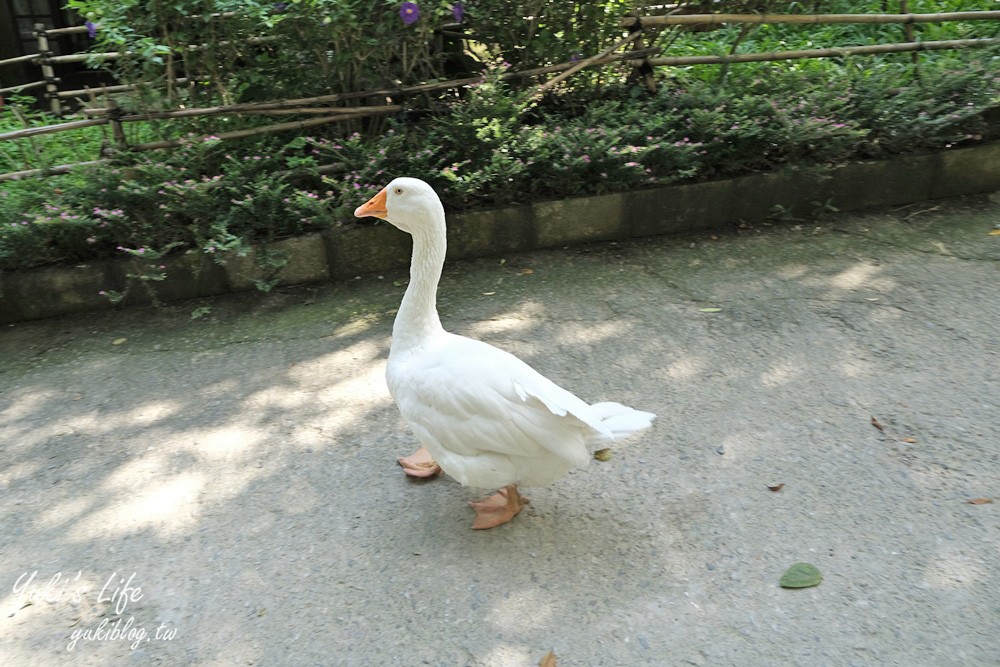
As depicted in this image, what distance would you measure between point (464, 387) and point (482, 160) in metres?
2.21

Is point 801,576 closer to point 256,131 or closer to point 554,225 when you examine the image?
point 554,225

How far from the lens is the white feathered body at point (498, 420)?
2.27 metres

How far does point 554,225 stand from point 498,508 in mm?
2295

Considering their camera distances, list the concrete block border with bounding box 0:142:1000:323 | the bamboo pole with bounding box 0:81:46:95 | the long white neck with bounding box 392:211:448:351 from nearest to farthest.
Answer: the long white neck with bounding box 392:211:448:351 → the concrete block border with bounding box 0:142:1000:323 → the bamboo pole with bounding box 0:81:46:95

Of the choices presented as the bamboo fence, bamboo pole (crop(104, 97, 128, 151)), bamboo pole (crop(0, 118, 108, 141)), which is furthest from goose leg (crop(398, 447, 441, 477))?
bamboo pole (crop(0, 118, 108, 141))

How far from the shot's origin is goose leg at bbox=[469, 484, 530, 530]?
98.0 inches

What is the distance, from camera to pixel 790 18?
4906 millimetres

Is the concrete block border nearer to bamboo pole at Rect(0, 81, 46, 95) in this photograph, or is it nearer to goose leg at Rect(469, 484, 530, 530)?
goose leg at Rect(469, 484, 530, 530)

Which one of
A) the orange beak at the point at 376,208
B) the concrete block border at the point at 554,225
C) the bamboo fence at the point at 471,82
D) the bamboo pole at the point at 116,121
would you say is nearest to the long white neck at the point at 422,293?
the orange beak at the point at 376,208

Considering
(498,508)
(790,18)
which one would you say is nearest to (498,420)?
(498,508)

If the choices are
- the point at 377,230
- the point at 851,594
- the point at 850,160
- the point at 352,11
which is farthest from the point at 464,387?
the point at 850,160

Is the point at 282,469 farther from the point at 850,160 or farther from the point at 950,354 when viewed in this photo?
the point at 850,160

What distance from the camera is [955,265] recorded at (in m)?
4.02

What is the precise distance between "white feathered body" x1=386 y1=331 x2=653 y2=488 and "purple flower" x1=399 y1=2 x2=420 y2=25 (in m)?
2.42
